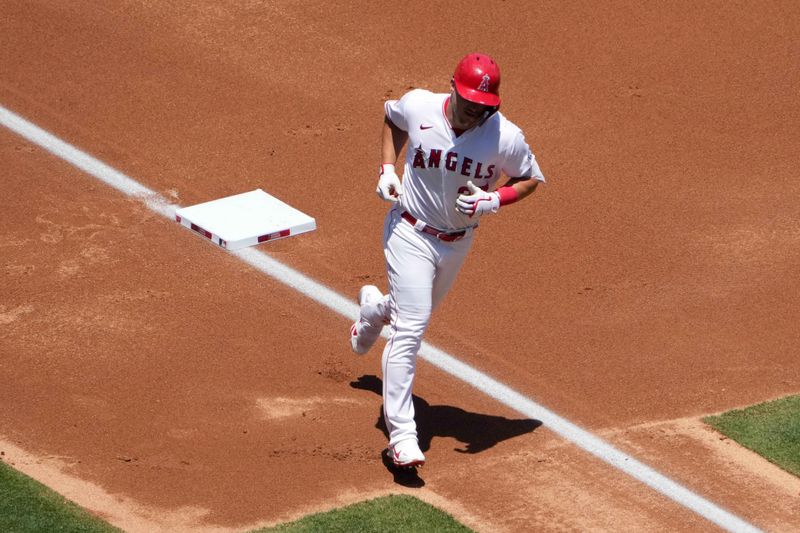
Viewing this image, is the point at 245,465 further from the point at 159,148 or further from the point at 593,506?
the point at 159,148

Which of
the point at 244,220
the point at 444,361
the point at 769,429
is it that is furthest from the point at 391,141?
the point at 769,429

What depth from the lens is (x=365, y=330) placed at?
902cm

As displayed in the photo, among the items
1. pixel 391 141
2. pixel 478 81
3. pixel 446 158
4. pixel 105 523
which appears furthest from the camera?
pixel 391 141

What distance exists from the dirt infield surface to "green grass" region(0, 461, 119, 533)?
154 mm

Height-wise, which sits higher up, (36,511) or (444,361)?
(444,361)

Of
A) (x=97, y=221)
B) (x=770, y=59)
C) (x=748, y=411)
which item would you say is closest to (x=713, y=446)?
(x=748, y=411)

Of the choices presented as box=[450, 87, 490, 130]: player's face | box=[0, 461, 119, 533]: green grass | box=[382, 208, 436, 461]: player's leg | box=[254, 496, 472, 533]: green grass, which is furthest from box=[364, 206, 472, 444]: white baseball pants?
box=[0, 461, 119, 533]: green grass

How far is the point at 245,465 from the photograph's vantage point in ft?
27.4

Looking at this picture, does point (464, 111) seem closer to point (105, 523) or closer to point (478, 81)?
point (478, 81)

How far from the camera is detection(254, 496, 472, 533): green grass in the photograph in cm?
779

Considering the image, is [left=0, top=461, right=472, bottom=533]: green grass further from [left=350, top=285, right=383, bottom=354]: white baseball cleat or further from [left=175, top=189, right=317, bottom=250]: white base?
[left=175, top=189, right=317, bottom=250]: white base

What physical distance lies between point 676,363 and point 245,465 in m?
2.92

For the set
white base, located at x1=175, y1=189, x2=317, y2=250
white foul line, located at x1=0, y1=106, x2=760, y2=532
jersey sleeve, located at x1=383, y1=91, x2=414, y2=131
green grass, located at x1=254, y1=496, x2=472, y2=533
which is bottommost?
green grass, located at x1=254, y1=496, x2=472, y2=533

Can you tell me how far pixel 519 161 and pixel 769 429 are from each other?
220cm
